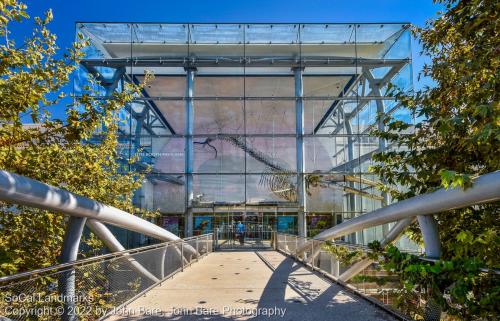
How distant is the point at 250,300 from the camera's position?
7.30 metres

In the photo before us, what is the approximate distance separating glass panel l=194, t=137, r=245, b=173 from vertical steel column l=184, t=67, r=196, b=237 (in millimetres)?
417

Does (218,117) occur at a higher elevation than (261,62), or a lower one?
lower

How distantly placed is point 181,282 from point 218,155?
47.8 feet

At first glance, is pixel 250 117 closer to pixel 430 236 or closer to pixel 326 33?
pixel 326 33

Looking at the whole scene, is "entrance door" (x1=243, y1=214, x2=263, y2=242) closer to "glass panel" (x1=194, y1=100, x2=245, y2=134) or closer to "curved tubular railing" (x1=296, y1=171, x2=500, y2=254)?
"glass panel" (x1=194, y1=100, x2=245, y2=134)

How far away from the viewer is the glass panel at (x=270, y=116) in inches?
940

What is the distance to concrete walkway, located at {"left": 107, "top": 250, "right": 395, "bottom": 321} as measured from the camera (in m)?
6.09

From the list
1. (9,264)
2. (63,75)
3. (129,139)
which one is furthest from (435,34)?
(129,139)

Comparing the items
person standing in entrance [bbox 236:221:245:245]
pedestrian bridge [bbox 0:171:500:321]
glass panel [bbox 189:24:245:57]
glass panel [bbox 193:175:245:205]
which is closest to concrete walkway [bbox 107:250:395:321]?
pedestrian bridge [bbox 0:171:500:321]

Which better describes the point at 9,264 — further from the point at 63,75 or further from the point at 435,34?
the point at 435,34

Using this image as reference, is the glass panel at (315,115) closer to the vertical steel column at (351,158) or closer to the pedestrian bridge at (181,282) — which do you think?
the vertical steel column at (351,158)

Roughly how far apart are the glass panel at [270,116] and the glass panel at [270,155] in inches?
20.8

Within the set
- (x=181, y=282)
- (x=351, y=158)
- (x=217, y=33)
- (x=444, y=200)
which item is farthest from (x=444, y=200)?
(x=217, y=33)

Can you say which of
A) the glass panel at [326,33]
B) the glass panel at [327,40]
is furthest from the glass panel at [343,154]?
the glass panel at [326,33]
